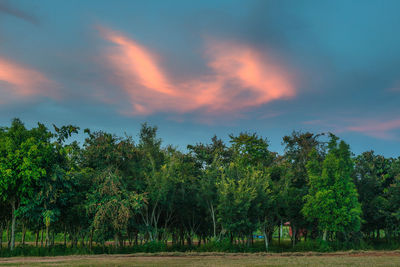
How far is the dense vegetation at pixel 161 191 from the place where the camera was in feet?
103

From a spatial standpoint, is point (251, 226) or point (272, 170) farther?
point (272, 170)

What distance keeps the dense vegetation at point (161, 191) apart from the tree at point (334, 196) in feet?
0.35

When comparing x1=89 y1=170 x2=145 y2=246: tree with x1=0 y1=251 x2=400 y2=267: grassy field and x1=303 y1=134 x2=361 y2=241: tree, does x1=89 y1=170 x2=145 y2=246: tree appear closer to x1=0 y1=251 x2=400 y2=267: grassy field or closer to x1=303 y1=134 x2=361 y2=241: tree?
x1=0 y1=251 x2=400 y2=267: grassy field

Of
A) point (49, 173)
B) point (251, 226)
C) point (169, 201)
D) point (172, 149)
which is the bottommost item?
point (251, 226)

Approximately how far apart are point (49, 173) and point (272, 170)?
25495 millimetres

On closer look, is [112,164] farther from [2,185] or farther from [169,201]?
[2,185]

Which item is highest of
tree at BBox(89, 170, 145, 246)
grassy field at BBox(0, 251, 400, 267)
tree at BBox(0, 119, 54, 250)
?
tree at BBox(0, 119, 54, 250)

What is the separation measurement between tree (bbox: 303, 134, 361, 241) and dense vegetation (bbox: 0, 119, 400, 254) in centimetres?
11

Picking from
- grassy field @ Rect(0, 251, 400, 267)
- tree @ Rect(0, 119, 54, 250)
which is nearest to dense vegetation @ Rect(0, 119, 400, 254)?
tree @ Rect(0, 119, 54, 250)

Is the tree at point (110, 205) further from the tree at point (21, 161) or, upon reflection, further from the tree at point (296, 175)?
the tree at point (296, 175)

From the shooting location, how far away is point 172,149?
4038 centimetres

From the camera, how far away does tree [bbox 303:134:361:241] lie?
37719 mm

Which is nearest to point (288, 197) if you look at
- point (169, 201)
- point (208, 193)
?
point (208, 193)

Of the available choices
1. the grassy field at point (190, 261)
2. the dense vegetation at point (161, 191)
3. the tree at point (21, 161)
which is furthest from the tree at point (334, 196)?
the tree at point (21, 161)
